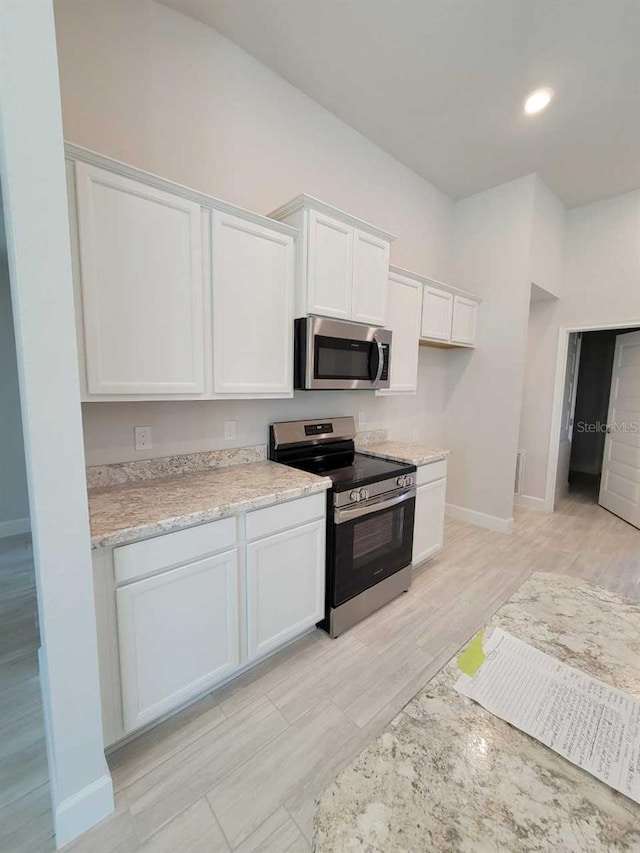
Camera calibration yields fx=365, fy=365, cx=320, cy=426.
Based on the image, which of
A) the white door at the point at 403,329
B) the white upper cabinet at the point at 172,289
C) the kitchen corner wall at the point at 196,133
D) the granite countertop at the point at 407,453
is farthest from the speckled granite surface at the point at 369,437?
the white upper cabinet at the point at 172,289

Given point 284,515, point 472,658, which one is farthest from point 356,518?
point 472,658

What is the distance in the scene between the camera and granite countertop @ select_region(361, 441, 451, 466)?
2600mm

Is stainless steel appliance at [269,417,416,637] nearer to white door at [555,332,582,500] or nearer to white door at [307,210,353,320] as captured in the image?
white door at [307,210,353,320]

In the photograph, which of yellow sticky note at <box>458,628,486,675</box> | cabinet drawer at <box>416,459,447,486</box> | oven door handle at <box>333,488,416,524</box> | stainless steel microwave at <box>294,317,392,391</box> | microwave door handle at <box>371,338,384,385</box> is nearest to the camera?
yellow sticky note at <box>458,628,486,675</box>

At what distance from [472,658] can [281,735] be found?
4.18ft

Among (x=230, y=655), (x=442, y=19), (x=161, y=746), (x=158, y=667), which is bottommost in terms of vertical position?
(x=161, y=746)

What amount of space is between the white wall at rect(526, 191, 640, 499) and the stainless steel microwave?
2.73 metres

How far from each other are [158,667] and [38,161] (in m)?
1.78

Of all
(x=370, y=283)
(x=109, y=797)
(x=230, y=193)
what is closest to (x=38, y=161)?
(x=230, y=193)

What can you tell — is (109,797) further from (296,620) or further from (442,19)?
(442,19)

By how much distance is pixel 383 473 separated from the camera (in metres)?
2.25

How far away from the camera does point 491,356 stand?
3.71 metres

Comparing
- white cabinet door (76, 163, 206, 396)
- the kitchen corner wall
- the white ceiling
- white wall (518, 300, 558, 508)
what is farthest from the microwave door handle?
A: white wall (518, 300, 558, 508)

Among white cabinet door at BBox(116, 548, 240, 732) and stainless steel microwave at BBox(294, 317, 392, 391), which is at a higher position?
stainless steel microwave at BBox(294, 317, 392, 391)
